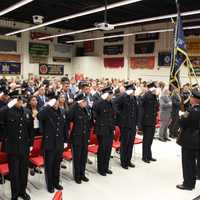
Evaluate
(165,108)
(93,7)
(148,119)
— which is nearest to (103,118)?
(148,119)

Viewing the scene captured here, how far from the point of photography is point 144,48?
53.9ft

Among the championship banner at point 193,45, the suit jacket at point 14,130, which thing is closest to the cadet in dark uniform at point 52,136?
the suit jacket at point 14,130

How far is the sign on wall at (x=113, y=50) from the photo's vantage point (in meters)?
17.8

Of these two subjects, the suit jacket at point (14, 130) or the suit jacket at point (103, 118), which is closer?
the suit jacket at point (14, 130)

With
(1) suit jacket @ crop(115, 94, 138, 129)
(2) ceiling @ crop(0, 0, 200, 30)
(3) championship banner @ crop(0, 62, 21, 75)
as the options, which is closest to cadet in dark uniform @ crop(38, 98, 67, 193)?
(1) suit jacket @ crop(115, 94, 138, 129)

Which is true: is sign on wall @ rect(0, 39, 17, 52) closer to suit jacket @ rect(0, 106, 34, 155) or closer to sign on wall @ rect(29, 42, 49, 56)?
sign on wall @ rect(29, 42, 49, 56)

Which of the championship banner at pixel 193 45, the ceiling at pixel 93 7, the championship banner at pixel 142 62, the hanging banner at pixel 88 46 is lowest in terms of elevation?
the championship banner at pixel 142 62

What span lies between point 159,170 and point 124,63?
11755 millimetres

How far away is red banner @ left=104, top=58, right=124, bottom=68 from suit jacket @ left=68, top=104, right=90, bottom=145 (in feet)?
41.6

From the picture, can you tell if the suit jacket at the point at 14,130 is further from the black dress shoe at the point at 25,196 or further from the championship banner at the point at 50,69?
the championship banner at the point at 50,69

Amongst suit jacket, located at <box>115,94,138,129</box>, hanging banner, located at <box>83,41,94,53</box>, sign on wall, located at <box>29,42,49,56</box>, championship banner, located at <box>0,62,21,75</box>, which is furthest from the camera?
hanging banner, located at <box>83,41,94,53</box>

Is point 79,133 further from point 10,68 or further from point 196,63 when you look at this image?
point 10,68

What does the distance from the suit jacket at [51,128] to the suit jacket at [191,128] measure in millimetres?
2056

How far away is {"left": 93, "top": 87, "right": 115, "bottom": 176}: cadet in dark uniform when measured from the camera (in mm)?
5809
